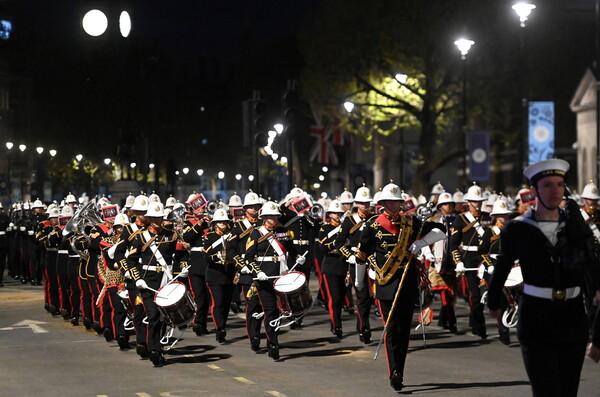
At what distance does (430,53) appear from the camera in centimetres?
5056

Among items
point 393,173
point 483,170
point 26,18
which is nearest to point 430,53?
point 483,170

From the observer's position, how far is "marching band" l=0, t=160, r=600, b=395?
14.2 meters

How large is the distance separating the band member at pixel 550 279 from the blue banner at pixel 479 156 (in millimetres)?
33665

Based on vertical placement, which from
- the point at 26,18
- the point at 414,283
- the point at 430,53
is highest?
the point at 26,18

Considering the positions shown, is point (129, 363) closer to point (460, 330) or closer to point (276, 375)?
point (276, 375)

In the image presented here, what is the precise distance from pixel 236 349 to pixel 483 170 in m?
26.2

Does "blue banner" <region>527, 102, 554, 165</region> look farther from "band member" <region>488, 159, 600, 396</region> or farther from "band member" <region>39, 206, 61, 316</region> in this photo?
"band member" <region>488, 159, 600, 396</region>

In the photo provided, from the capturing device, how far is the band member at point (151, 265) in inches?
610

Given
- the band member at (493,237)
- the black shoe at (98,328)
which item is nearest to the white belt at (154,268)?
the black shoe at (98,328)

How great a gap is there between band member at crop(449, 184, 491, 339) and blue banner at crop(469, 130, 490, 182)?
75.5ft

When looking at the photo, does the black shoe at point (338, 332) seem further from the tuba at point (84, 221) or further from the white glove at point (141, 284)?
the tuba at point (84, 221)

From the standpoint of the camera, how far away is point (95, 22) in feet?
33.4

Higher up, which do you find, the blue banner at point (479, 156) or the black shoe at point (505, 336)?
the blue banner at point (479, 156)

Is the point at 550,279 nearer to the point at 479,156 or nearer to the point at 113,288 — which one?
the point at 113,288
